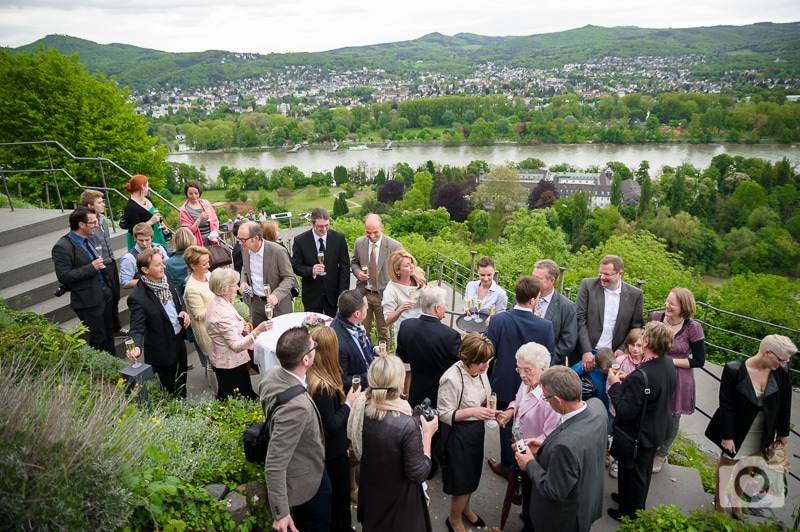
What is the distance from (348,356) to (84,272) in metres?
3.20

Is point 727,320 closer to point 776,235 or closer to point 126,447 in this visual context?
point 126,447

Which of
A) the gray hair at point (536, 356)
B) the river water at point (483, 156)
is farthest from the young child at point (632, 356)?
the river water at point (483, 156)

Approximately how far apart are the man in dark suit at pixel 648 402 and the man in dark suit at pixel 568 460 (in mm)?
747

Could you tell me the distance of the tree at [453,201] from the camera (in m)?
67.8

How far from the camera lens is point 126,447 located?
272 cm

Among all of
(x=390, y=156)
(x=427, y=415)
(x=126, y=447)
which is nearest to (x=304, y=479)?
(x=427, y=415)

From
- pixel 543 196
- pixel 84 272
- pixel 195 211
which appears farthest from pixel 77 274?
pixel 543 196

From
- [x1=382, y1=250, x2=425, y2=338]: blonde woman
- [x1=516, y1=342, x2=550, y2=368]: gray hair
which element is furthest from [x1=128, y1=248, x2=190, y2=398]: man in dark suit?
[x1=516, y1=342, x2=550, y2=368]: gray hair

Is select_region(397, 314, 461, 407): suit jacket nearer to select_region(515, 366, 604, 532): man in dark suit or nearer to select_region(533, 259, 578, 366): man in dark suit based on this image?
select_region(515, 366, 604, 532): man in dark suit

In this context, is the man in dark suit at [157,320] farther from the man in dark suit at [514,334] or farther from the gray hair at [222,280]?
the man in dark suit at [514,334]

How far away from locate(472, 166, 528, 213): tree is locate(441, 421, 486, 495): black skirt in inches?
2593

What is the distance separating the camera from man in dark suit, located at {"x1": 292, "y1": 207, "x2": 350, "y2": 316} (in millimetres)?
5891

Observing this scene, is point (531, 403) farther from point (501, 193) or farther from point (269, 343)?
point (501, 193)

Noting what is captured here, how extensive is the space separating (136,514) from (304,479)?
0.92m
